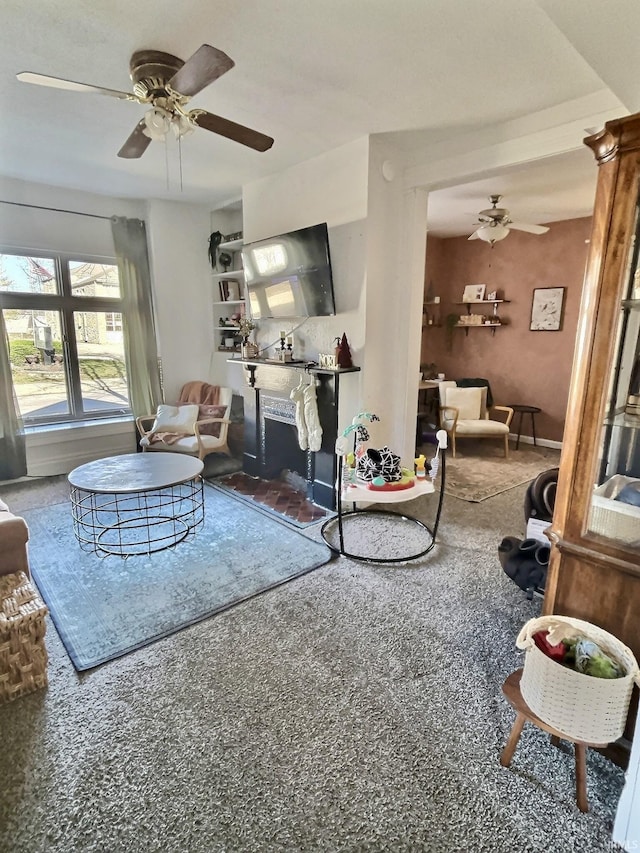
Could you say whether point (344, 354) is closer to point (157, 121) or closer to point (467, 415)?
point (157, 121)

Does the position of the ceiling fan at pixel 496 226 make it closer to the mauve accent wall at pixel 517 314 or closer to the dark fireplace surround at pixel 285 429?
the mauve accent wall at pixel 517 314

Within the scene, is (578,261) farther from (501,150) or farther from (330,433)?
(330,433)

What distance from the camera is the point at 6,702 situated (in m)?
1.75

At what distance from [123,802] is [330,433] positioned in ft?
8.27

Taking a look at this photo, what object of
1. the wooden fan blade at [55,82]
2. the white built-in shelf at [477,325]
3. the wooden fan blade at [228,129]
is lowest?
the white built-in shelf at [477,325]

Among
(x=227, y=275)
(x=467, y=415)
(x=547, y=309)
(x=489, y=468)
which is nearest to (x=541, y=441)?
(x=467, y=415)

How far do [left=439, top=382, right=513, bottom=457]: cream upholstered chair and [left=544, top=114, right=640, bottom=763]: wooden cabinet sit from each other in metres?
3.47

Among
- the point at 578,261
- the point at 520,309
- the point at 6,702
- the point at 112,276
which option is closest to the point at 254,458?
the point at 112,276

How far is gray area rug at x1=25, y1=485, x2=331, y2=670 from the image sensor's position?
2.15m

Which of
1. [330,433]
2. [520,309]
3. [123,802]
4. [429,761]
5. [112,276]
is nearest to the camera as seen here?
[123,802]

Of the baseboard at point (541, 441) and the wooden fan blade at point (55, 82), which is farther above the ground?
the wooden fan blade at point (55, 82)

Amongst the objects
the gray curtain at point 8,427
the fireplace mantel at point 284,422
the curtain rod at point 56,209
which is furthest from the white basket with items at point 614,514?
the curtain rod at point 56,209

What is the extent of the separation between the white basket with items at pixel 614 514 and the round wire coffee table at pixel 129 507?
83.2 inches

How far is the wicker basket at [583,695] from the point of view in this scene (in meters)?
1.32
